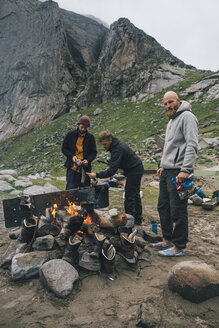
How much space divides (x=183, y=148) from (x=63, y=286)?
268 centimetres

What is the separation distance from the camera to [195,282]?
8.37 ft

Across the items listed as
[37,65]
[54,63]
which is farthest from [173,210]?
[37,65]

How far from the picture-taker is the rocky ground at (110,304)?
222 centimetres

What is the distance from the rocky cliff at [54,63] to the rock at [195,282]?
35.4 metres

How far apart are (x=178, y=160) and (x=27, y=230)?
2.74m

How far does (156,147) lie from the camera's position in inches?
690

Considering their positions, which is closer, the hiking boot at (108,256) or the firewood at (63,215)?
the hiking boot at (108,256)

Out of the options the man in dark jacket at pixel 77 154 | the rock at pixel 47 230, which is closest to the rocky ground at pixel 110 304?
the rock at pixel 47 230

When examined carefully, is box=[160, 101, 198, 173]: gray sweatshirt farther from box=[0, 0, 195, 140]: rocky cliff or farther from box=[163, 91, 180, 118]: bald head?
box=[0, 0, 195, 140]: rocky cliff

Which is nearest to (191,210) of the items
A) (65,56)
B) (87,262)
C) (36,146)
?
(87,262)

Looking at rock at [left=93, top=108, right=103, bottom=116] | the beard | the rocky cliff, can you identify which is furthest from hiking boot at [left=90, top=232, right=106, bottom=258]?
the rocky cliff

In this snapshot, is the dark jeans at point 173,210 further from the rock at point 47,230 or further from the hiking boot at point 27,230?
the hiking boot at point 27,230

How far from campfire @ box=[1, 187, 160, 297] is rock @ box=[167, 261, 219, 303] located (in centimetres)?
84

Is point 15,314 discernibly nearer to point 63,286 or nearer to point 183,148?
point 63,286
